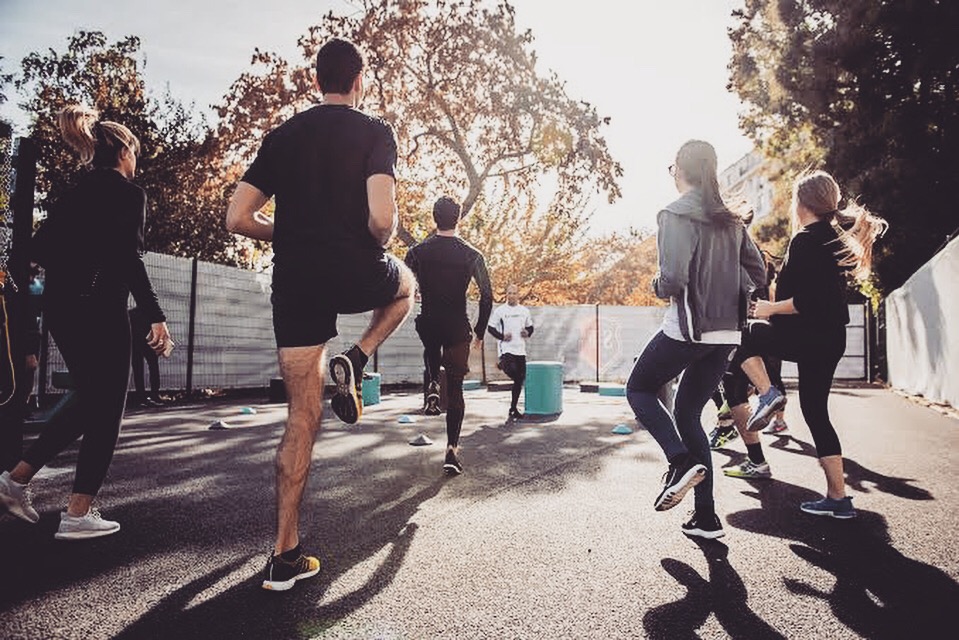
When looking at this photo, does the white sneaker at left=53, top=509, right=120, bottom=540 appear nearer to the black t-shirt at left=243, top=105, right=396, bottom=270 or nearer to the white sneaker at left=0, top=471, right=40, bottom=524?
the white sneaker at left=0, top=471, right=40, bottom=524

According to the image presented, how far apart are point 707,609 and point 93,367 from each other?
108 inches

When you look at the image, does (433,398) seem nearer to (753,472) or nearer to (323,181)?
(753,472)

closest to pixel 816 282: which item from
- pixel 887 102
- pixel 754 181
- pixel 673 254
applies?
pixel 673 254

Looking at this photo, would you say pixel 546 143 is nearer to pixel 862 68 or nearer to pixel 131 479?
pixel 862 68

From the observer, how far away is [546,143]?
725 inches

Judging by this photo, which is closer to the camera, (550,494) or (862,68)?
(550,494)

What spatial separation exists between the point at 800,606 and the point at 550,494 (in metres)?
1.90

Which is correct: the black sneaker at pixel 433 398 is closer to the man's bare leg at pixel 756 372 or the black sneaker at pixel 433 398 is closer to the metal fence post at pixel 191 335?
the man's bare leg at pixel 756 372

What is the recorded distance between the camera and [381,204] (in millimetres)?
2412

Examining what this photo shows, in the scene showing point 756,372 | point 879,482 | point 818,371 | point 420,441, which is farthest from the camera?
point 420,441

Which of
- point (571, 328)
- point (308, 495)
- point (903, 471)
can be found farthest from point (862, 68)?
point (308, 495)

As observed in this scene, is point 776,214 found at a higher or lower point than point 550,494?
higher

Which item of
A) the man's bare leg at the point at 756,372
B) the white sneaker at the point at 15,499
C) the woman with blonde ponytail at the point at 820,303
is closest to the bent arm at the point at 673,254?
the woman with blonde ponytail at the point at 820,303

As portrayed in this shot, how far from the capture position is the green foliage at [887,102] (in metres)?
16.1
